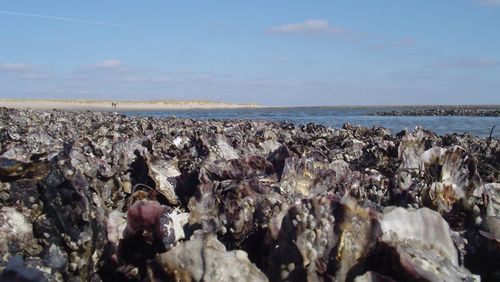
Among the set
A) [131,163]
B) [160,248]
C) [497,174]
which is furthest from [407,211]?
[497,174]

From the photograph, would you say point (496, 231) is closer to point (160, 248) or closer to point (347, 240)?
point (347, 240)

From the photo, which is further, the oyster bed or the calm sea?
the calm sea

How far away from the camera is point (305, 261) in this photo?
5.53 feet

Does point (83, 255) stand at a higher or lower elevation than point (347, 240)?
lower

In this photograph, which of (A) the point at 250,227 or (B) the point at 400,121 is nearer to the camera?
(A) the point at 250,227

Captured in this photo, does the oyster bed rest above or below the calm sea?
above

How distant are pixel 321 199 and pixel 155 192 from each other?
1.61 meters

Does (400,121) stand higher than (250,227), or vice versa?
(250,227)

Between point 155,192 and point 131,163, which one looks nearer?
Answer: point 155,192

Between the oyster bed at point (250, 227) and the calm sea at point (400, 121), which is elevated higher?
the oyster bed at point (250, 227)

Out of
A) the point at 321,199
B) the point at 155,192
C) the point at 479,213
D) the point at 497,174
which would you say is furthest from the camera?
the point at 497,174

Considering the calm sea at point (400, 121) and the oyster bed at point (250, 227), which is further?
the calm sea at point (400, 121)

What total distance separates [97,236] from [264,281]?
0.83 metres

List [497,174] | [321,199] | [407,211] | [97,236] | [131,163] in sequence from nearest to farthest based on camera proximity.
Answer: [321,199] → [407,211] → [97,236] → [131,163] → [497,174]
